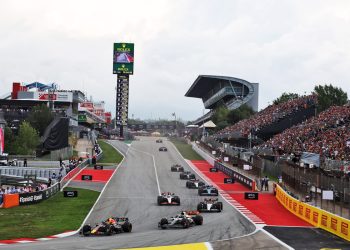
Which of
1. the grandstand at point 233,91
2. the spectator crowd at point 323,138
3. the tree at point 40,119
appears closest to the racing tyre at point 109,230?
the spectator crowd at point 323,138

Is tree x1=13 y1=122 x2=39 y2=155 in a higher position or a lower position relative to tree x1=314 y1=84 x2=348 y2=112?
lower

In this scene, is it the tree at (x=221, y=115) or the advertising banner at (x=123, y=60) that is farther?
the advertising banner at (x=123, y=60)

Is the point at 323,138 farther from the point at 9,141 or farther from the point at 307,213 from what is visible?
the point at 9,141

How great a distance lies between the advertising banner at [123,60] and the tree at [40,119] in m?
37.7

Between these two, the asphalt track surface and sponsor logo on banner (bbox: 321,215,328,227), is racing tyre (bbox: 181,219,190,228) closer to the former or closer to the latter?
the asphalt track surface

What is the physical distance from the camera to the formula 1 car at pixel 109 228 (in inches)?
1054

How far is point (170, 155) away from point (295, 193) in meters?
58.2

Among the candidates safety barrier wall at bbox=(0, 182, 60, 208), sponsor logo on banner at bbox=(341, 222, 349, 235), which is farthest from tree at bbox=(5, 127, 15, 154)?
sponsor logo on banner at bbox=(341, 222, 349, 235)

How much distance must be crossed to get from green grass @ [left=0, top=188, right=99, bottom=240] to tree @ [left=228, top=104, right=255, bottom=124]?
89.7 metres

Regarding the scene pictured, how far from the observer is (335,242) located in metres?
26.5

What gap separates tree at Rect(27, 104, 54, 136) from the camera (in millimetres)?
100312

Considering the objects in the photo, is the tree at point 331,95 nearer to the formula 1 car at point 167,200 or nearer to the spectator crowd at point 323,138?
the spectator crowd at point 323,138

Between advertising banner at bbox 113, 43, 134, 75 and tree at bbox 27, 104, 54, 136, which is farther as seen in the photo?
advertising banner at bbox 113, 43, 134, 75

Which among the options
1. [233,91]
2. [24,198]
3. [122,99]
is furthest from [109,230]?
[233,91]
